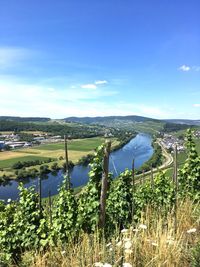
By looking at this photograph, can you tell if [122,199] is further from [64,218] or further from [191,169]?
[191,169]

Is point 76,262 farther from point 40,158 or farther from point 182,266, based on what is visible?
point 40,158

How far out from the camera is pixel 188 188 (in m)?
9.95

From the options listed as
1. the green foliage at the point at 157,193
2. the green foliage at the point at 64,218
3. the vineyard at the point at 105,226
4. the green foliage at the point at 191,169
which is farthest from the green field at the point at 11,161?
the green foliage at the point at 64,218

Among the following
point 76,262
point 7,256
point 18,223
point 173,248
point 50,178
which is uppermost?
point 173,248

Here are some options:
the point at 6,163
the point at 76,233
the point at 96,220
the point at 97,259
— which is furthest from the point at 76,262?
the point at 6,163

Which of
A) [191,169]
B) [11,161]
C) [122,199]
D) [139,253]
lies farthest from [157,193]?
[11,161]

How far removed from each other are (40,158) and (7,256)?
9848 centimetres

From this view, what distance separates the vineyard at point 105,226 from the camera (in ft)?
13.3

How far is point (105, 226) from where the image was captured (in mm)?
6270

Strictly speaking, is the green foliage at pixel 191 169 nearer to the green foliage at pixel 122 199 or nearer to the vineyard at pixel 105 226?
the vineyard at pixel 105 226

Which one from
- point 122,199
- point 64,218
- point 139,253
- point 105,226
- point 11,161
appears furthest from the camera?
point 11,161

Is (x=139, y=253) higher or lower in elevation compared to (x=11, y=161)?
higher

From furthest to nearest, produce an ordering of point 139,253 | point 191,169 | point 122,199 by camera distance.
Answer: point 191,169
point 122,199
point 139,253

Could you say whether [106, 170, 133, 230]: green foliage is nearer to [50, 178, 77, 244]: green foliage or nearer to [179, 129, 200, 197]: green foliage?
[50, 178, 77, 244]: green foliage
